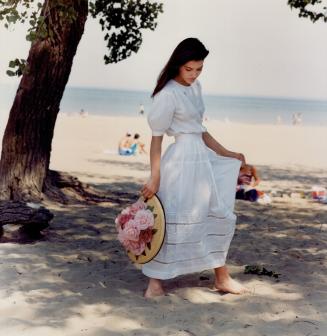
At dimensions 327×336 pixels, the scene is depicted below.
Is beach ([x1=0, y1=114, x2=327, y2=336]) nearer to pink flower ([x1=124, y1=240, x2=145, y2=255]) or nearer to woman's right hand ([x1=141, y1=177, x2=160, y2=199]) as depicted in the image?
pink flower ([x1=124, y1=240, x2=145, y2=255])

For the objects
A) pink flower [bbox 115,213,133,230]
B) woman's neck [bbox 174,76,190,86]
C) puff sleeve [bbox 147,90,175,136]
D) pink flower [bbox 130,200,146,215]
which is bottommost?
pink flower [bbox 115,213,133,230]

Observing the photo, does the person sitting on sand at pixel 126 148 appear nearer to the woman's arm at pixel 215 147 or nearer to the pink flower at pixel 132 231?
the woman's arm at pixel 215 147

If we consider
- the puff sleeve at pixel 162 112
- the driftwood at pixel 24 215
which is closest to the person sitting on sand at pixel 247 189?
the driftwood at pixel 24 215

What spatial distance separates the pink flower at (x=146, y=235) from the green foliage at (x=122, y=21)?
18.2 feet

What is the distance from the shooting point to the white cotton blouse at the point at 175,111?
4215mm

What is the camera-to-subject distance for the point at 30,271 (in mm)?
5020

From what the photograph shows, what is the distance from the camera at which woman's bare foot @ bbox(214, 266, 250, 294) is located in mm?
4504

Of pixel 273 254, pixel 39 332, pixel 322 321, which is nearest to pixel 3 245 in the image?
pixel 39 332

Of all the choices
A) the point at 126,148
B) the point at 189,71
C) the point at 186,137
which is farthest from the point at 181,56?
the point at 126,148

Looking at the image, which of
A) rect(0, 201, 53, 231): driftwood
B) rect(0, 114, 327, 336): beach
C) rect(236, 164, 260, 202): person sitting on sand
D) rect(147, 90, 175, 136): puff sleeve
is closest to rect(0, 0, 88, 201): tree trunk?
rect(0, 114, 327, 336): beach

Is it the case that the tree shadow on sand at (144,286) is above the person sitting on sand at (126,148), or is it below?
below

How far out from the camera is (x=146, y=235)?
426cm

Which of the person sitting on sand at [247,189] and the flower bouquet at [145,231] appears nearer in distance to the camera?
the flower bouquet at [145,231]

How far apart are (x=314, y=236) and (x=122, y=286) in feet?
8.84
